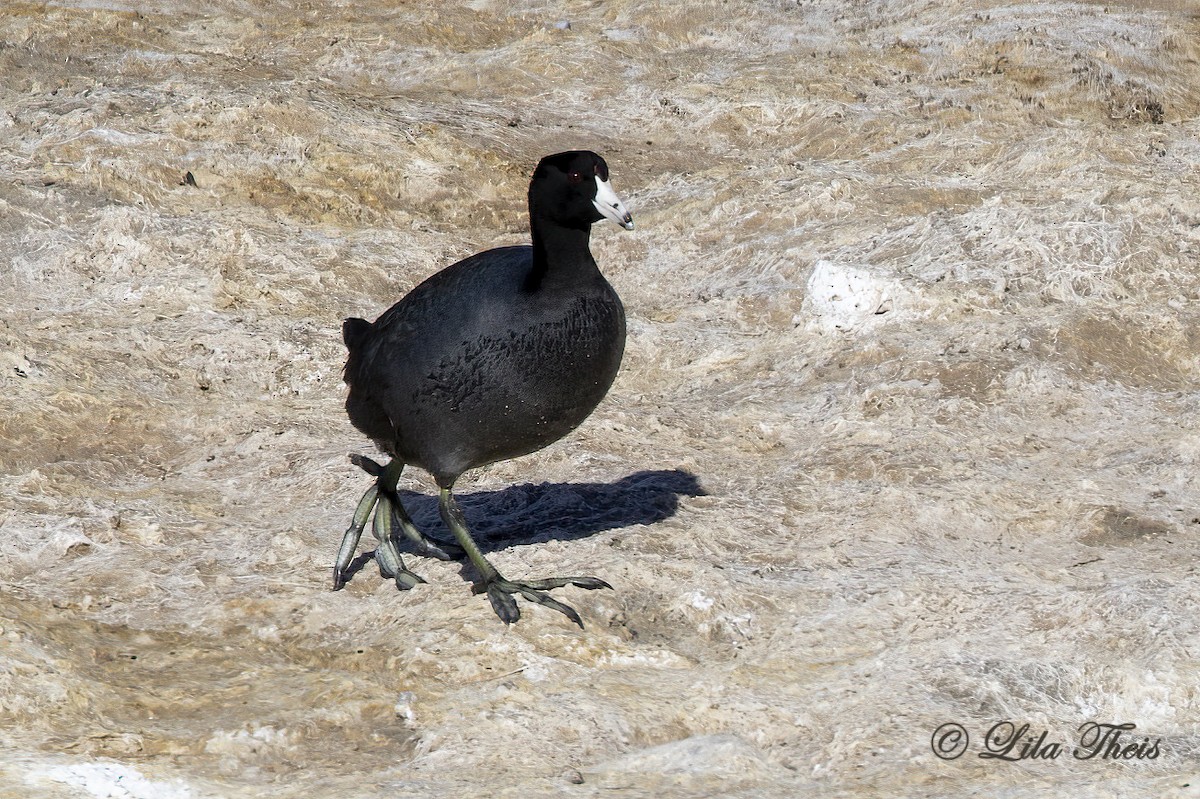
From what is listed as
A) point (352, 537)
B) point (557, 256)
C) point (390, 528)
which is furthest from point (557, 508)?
point (557, 256)

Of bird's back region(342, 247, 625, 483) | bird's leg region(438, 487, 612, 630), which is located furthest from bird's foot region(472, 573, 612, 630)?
bird's back region(342, 247, 625, 483)

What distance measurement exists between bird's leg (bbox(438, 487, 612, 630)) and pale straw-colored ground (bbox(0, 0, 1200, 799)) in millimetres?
82

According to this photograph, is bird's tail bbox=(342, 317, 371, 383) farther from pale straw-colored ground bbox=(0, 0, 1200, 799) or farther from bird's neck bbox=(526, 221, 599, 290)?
bird's neck bbox=(526, 221, 599, 290)

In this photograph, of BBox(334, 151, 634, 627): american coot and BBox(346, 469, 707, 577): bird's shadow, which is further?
BBox(346, 469, 707, 577): bird's shadow

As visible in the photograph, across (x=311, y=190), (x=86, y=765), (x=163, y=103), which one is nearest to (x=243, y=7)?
(x=163, y=103)

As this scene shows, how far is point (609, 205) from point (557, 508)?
2.67 m

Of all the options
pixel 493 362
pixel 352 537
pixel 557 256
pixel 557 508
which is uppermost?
pixel 557 256

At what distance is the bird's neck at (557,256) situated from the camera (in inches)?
254

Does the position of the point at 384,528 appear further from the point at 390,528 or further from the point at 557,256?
the point at 557,256

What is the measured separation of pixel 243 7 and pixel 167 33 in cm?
153

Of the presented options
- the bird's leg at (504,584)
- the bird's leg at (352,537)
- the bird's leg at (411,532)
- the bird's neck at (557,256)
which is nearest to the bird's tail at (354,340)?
the bird's leg at (411,532)

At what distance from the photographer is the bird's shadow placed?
8125mm

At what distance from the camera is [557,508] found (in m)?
8.47

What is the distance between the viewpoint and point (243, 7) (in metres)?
19.6
